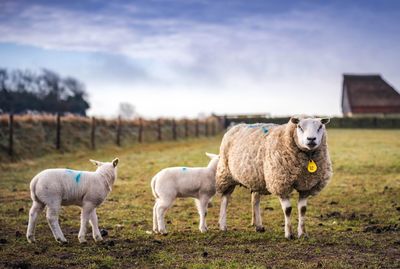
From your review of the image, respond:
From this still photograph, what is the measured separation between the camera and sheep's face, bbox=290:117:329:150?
31.0 feet

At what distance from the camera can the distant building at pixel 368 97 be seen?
79875 mm

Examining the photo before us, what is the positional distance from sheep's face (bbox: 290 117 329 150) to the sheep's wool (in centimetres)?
32

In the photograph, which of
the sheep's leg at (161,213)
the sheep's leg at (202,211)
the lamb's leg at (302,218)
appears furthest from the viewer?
the sheep's leg at (202,211)

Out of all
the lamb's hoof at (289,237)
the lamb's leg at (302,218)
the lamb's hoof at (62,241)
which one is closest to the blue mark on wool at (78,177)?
the lamb's hoof at (62,241)

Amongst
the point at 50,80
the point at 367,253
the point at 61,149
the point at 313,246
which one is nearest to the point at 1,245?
the point at 313,246

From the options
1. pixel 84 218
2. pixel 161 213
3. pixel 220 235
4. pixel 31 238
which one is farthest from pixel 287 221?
pixel 31 238

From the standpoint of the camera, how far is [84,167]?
79.2 feet

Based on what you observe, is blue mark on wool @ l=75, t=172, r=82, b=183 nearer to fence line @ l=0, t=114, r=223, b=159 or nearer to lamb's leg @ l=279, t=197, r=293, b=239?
lamb's leg @ l=279, t=197, r=293, b=239

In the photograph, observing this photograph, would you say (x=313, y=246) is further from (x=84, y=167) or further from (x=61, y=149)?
(x=61, y=149)

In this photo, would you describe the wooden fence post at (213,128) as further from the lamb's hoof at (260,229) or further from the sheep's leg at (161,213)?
the sheep's leg at (161,213)

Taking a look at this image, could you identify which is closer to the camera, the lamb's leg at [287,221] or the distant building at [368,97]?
the lamb's leg at [287,221]

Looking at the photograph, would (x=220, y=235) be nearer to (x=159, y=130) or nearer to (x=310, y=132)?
(x=310, y=132)

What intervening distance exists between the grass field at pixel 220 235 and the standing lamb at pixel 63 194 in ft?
1.12

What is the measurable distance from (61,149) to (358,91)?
61.3 metres
